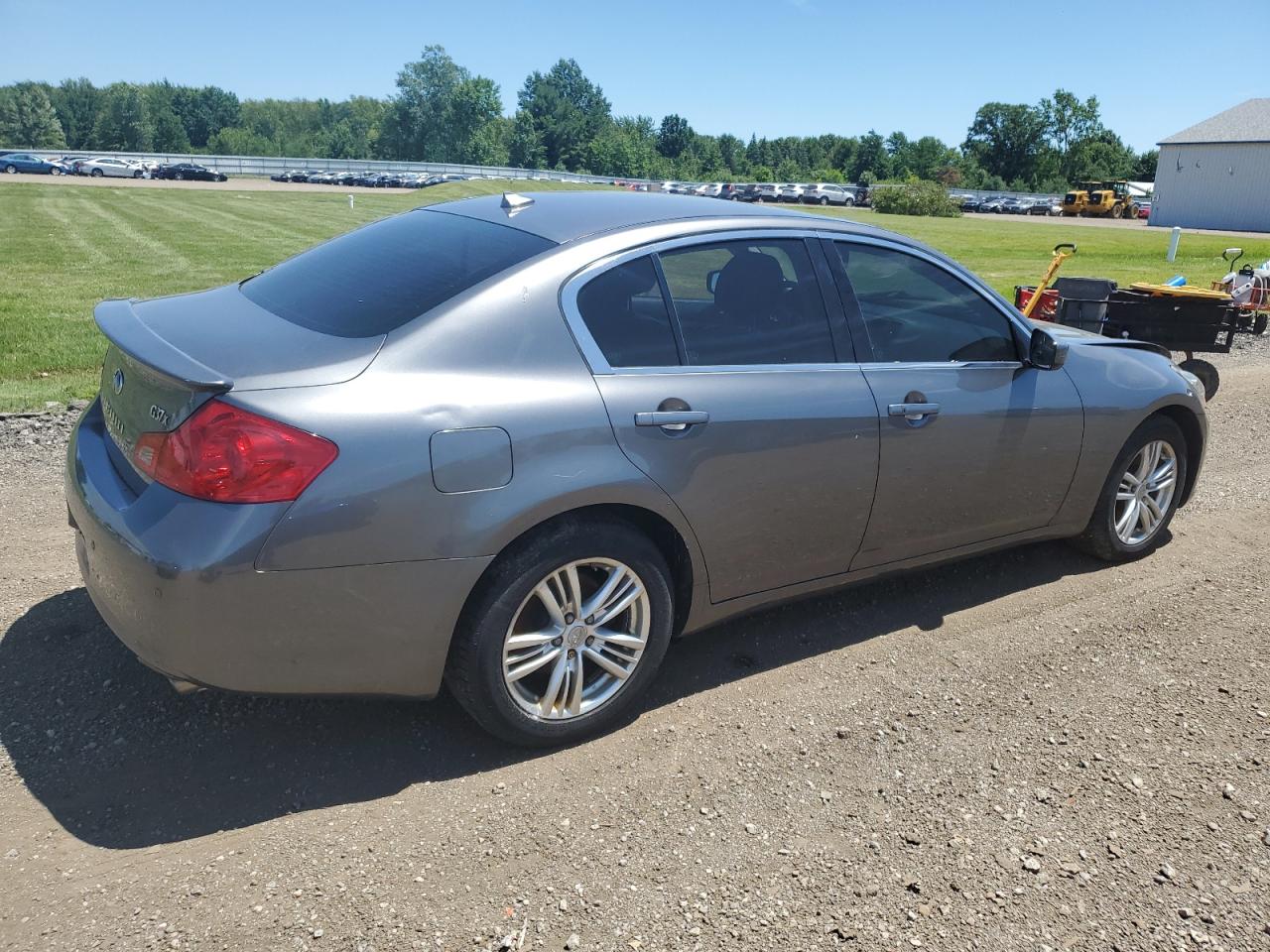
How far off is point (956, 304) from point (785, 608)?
4.97 ft

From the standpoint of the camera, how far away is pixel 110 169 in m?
64.4

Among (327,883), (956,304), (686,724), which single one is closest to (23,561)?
(327,883)

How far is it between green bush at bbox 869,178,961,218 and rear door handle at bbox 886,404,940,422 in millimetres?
53028

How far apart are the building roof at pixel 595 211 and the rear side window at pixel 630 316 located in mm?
194

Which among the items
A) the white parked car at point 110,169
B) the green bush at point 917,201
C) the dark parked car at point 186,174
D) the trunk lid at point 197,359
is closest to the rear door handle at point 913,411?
the trunk lid at point 197,359

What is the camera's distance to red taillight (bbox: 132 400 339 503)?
2.73 m

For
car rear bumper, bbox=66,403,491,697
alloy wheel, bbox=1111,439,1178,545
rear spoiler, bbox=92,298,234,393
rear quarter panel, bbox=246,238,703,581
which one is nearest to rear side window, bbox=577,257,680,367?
rear quarter panel, bbox=246,238,703,581

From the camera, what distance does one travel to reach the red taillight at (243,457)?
2734 millimetres

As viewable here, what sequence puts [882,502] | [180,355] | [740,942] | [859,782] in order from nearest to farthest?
[740,942] → [180,355] → [859,782] → [882,502]

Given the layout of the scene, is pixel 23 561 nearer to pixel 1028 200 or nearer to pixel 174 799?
pixel 174 799

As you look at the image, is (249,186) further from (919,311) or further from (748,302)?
(748,302)

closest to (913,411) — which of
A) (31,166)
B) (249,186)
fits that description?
(249,186)

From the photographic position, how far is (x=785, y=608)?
456cm

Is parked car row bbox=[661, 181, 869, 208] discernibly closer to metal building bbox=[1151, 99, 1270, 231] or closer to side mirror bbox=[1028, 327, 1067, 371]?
metal building bbox=[1151, 99, 1270, 231]
